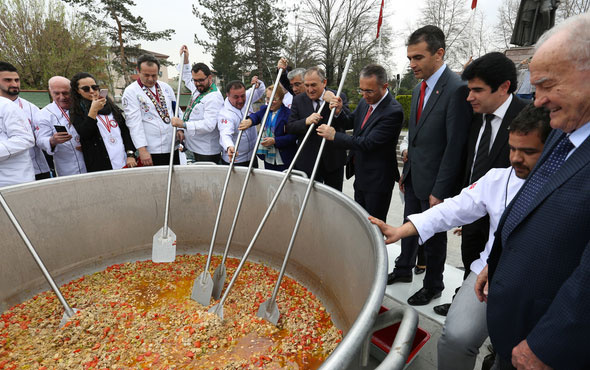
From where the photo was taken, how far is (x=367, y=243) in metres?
1.47

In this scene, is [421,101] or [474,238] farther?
[421,101]

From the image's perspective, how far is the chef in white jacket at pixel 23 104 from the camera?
2686 mm

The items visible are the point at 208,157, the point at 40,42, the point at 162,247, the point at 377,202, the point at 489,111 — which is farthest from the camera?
the point at 40,42

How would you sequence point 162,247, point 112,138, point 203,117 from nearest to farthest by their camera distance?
point 162,247
point 112,138
point 203,117

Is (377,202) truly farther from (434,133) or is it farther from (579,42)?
(579,42)

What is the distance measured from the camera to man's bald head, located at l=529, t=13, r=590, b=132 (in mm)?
795

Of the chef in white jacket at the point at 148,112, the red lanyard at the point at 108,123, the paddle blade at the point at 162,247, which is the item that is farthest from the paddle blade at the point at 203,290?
the red lanyard at the point at 108,123

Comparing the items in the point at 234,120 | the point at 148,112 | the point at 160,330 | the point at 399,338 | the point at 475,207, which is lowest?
the point at 160,330

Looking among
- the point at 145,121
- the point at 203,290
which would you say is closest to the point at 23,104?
the point at 145,121

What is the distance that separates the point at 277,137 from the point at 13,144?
7.10 ft

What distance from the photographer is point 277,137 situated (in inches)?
126

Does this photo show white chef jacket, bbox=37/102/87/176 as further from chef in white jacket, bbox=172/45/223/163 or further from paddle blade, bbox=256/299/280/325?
paddle blade, bbox=256/299/280/325

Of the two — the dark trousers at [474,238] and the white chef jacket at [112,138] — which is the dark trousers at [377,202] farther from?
the white chef jacket at [112,138]

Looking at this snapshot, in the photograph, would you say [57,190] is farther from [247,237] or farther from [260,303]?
[260,303]
